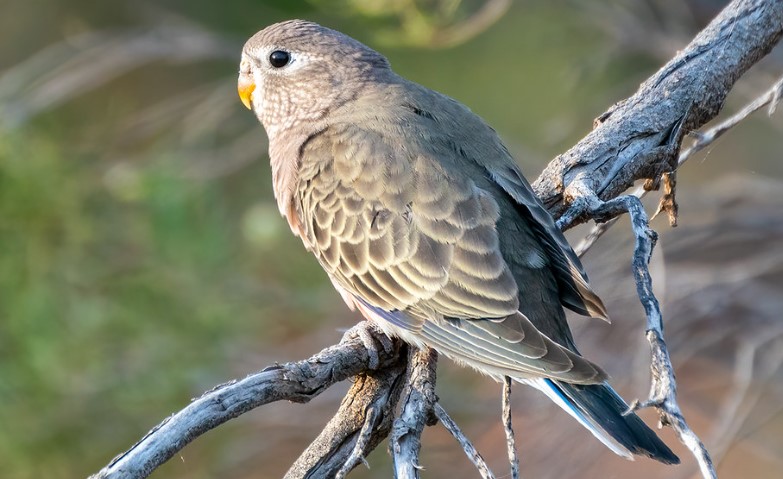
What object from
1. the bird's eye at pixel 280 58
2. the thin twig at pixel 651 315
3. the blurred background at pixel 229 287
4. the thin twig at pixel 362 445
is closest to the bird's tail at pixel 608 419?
the thin twig at pixel 651 315

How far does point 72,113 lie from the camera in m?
8.40

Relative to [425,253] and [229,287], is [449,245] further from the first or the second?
[229,287]

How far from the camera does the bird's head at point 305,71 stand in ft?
14.1

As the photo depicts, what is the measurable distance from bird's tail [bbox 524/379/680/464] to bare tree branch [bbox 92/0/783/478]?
1.43 feet

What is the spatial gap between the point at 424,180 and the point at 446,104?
2.15ft

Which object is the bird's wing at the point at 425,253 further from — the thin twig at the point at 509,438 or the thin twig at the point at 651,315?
the thin twig at the point at 651,315

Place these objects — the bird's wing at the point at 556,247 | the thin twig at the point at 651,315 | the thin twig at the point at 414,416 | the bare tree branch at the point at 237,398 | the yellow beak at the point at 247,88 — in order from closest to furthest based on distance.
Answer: the thin twig at the point at 651,315
the bare tree branch at the point at 237,398
the thin twig at the point at 414,416
the bird's wing at the point at 556,247
the yellow beak at the point at 247,88

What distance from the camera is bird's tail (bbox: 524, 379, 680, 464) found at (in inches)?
113

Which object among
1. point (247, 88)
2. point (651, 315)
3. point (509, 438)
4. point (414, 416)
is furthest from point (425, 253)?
point (247, 88)

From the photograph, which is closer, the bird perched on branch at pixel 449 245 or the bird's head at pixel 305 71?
the bird perched on branch at pixel 449 245

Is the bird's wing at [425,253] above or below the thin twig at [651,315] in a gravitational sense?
above

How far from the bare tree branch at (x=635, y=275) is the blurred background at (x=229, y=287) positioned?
1.07m

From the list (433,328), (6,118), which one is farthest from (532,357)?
(6,118)

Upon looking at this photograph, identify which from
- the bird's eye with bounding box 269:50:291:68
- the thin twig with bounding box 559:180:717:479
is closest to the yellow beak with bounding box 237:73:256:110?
the bird's eye with bounding box 269:50:291:68
